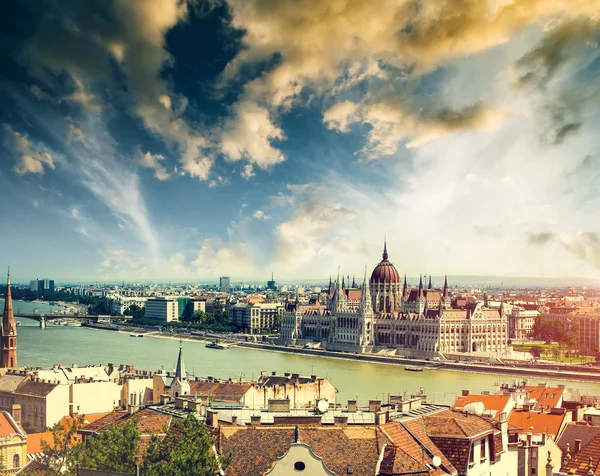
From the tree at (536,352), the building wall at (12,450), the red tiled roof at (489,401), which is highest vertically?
the red tiled roof at (489,401)

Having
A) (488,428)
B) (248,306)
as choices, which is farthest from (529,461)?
(248,306)

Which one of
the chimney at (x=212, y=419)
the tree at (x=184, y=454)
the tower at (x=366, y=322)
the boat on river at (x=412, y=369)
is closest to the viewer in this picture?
the tree at (x=184, y=454)

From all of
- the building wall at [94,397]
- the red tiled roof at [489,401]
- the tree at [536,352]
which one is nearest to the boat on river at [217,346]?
the tree at [536,352]

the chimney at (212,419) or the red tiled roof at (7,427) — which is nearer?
the chimney at (212,419)

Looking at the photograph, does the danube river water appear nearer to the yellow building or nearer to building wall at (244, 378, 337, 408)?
building wall at (244, 378, 337, 408)

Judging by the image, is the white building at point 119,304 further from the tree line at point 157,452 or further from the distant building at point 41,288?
the tree line at point 157,452

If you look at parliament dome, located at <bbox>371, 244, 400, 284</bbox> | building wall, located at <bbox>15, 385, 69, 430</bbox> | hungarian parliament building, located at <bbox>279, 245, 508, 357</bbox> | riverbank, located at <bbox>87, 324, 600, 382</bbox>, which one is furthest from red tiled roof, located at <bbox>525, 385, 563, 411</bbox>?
parliament dome, located at <bbox>371, 244, 400, 284</bbox>

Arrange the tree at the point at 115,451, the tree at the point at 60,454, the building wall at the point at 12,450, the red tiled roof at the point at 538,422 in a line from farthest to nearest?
the building wall at the point at 12,450 → the red tiled roof at the point at 538,422 → the tree at the point at 60,454 → the tree at the point at 115,451
